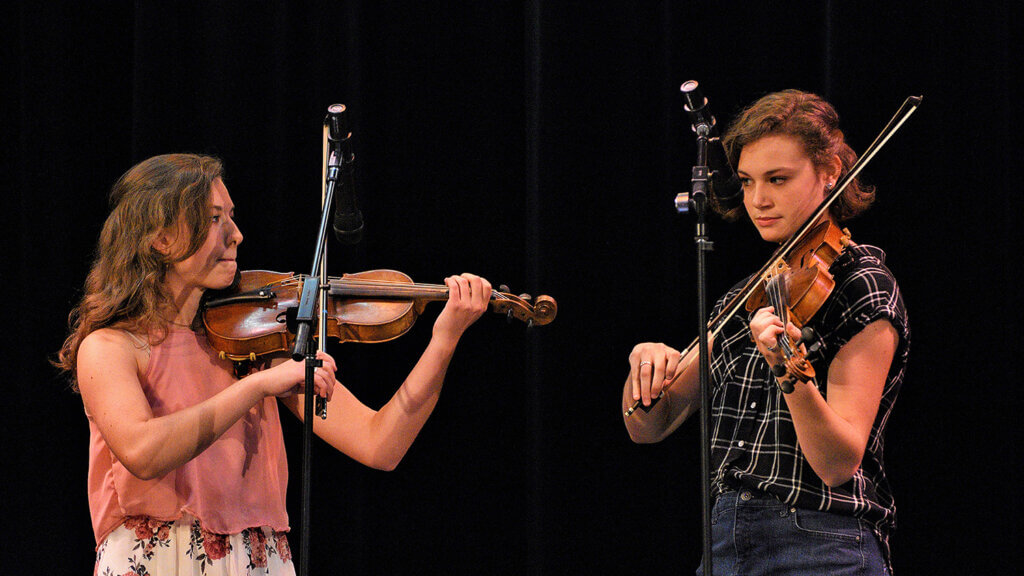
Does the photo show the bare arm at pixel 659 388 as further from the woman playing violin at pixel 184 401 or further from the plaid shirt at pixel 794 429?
the woman playing violin at pixel 184 401

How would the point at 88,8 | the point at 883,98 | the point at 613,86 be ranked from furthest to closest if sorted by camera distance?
the point at 88,8
the point at 613,86
the point at 883,98

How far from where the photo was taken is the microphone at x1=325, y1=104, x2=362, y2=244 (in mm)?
1688

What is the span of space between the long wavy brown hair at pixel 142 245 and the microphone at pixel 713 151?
101cm

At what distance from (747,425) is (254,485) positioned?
948 mm

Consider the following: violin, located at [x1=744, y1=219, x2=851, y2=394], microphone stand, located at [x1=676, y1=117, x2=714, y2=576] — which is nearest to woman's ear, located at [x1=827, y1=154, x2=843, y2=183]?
violin, located at [x1=744, y1=219, x2=851, y2=394]

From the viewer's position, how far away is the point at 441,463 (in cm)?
268

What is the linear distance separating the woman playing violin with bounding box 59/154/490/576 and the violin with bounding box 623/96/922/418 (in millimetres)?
541

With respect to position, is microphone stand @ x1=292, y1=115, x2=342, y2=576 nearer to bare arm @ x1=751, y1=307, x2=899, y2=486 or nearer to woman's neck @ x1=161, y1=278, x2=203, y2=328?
woman's neck @ x1=161, y1=278, x2=203, y2=328

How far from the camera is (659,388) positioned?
169 centimetres

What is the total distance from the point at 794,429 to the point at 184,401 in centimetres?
114

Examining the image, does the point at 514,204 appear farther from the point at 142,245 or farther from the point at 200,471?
the point at 200,471

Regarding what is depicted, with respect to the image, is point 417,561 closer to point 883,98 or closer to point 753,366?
point 753,366

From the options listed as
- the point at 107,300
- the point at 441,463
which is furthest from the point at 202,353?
the point at 441,463

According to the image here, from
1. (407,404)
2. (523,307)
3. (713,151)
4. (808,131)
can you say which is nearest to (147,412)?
(407,404)
